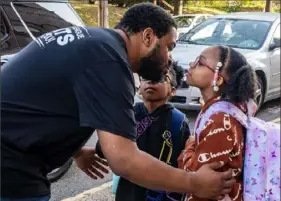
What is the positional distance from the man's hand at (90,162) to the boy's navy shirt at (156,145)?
6.8 inches

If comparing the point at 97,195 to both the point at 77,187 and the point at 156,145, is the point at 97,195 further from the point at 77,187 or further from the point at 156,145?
the point at 156,145

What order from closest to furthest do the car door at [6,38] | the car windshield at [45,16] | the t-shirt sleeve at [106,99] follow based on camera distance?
the t-shirt sleeve at [106,99], the car door at [6,38], the car windshield at [45,16]

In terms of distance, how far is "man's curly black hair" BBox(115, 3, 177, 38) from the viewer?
72.2 inches

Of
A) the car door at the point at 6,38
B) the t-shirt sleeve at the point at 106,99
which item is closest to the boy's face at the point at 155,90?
the t-shirt sleeve at the point at 106,99

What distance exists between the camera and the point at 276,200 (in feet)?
4.65

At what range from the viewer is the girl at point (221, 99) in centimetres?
165

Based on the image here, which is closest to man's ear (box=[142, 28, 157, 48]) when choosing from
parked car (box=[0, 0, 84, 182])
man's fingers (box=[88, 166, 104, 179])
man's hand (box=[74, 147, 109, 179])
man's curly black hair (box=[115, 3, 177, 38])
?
man's curly black hair (box=[115, 3, 177, 38])

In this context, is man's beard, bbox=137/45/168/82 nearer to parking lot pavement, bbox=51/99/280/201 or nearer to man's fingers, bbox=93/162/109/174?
man's fingers, bbox=93/162/109/174

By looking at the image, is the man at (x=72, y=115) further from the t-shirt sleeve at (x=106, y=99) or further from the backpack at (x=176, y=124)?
the backpack at (x=176, y=124)

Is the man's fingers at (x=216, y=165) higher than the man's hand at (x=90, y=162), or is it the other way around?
the man's fingers at (x=216, y=165)

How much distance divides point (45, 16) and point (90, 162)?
2.83 metres

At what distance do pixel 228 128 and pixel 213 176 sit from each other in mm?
176

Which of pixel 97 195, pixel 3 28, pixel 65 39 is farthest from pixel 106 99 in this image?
pixel 3 28

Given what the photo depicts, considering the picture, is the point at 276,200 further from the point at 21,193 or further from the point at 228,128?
the point at 21,193
